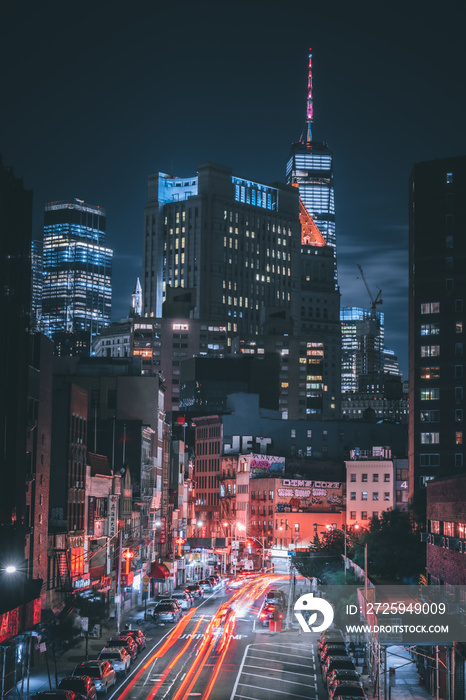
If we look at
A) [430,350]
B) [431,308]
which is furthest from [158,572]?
[431,308]

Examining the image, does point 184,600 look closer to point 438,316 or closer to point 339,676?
point 339,676

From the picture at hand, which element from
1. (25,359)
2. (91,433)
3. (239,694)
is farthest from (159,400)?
(239,694)

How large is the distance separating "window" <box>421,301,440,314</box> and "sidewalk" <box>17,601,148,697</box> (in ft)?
262

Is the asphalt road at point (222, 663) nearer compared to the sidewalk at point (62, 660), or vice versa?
the asphalt road at point (222, 663)

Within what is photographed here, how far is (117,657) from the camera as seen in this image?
245ft

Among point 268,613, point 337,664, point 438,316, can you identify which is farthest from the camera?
point 438,316

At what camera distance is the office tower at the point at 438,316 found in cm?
16338

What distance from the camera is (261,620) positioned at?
104500mm

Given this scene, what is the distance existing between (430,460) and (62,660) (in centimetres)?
9325

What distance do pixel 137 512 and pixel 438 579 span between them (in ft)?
176

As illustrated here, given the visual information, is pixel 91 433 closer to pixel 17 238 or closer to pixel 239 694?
pixel 17 238

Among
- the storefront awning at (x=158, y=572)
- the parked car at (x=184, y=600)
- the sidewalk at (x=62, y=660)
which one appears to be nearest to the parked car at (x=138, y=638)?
the sidewalk at (x=62, y=660)

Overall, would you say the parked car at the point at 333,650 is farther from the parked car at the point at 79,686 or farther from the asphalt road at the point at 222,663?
the parked car at the point at 79,686

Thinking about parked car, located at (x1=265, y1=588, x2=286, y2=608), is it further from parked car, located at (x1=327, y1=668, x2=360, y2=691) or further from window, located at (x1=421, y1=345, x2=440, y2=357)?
window, located at (x1=421, y1=345, x2=440, y2=357)
